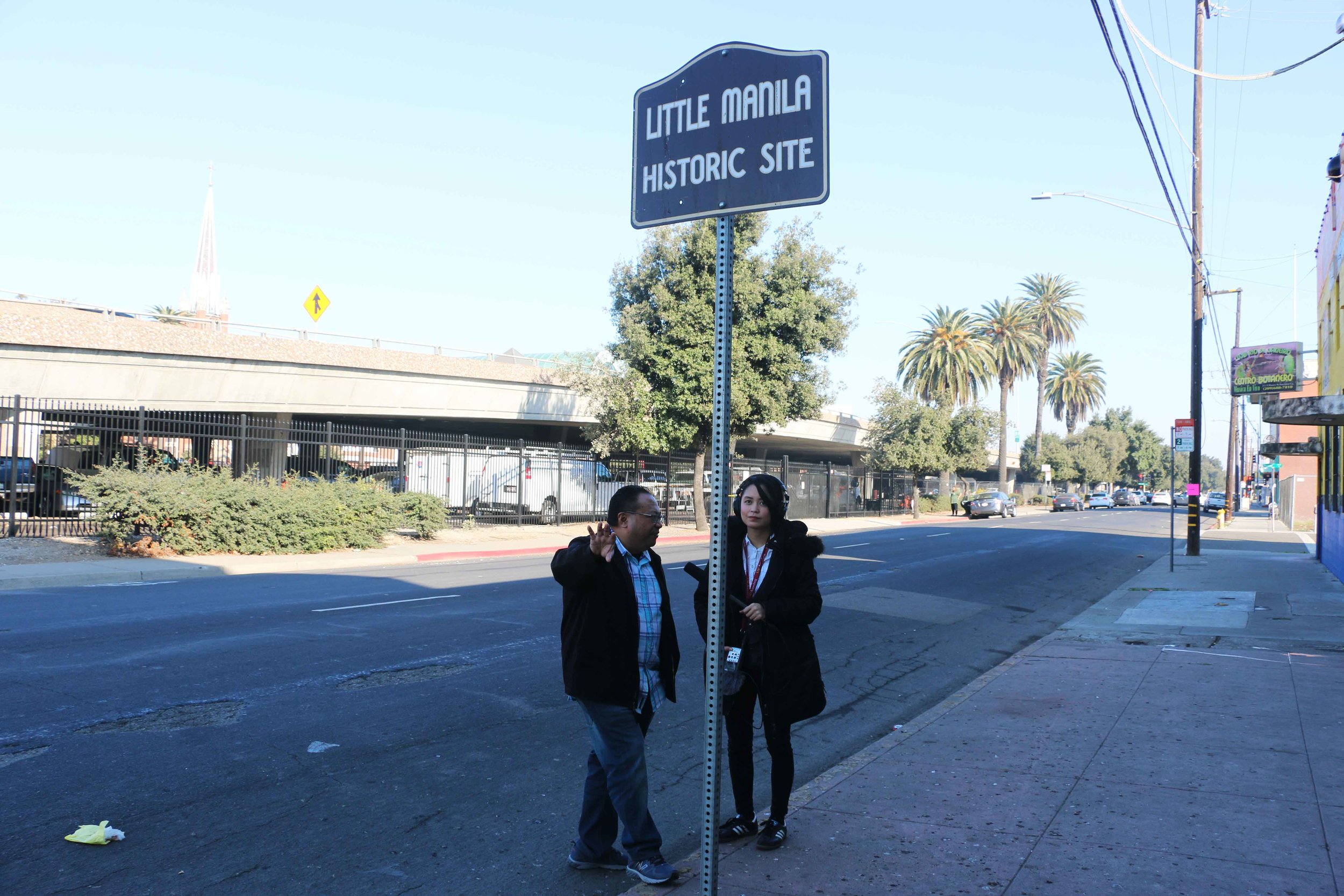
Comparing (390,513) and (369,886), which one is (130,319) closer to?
(390,513)

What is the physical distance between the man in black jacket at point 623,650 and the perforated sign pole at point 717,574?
0.83m

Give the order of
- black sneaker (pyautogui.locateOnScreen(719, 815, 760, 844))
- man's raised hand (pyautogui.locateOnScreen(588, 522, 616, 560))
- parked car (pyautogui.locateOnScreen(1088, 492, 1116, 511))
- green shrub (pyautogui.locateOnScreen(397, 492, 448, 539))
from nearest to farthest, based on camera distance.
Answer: man's raised hand (pyautogui.locateOnScreen(588, 522, 616, 560)), black sneaker (pyautogui.locateOnScreen(719, 815, 760, 844)), green shrub (pyautogui.locateOnScreen(397, 492, 448, 539)), parked car (pyautogui.locateOnScreen(1088, 492, 1116, 511))

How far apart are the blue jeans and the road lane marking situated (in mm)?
7872

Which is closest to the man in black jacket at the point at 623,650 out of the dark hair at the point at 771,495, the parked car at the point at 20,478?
the dark hair at the point at 771,495

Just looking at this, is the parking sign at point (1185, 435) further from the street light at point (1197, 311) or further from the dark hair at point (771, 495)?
the dark hair at point (771, 495)

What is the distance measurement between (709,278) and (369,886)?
25.0 meters

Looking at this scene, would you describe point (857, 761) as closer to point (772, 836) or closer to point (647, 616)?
point (772, 836)

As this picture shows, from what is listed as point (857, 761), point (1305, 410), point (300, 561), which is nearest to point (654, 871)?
point (857, 761)

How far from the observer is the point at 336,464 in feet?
105

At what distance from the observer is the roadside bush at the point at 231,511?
1669cm

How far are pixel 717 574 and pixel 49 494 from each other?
23.3 metres

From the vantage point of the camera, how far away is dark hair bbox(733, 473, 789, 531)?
4395 millimetres

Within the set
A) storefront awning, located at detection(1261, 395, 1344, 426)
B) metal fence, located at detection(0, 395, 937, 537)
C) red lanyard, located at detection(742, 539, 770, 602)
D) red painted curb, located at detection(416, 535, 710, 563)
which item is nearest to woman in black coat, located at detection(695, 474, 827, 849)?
red lanyard, located at detection(742, 539, 770, 602)

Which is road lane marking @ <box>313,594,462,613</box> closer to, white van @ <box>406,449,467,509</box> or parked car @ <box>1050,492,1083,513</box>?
white van @ <box>406,449,467,509</box>
